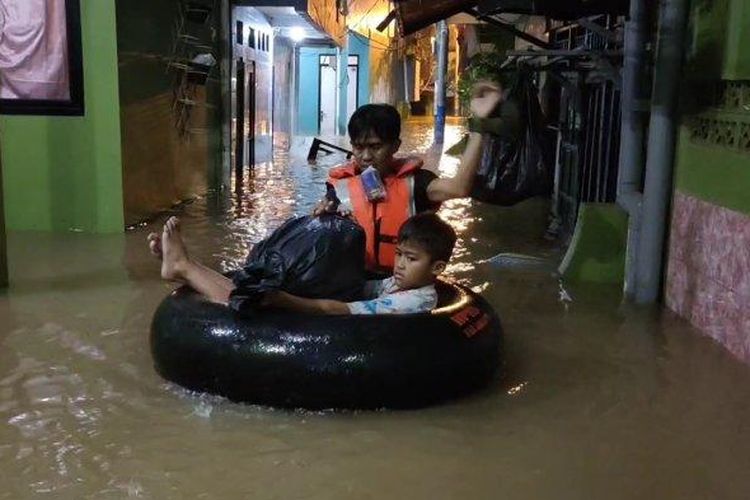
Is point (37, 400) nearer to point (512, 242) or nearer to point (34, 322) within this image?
point (34, 322)

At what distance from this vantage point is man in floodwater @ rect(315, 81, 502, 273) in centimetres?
471

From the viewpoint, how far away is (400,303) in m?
4.38

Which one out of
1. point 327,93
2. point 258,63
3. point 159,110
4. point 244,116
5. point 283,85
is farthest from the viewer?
point 327,93

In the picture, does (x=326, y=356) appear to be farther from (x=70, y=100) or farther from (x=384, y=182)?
(x=70, y=100)

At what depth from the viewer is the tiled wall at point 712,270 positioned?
200 inches

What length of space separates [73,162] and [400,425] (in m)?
5.88

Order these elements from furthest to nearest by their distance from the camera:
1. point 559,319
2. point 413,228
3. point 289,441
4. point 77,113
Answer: point 77,113
point 559,319
point 413,228
point 289,441

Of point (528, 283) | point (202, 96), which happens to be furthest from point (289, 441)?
point (202, 96)

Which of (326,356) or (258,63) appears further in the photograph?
(258,63)

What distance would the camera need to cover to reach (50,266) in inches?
284

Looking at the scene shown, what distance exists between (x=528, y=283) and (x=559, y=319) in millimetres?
1081

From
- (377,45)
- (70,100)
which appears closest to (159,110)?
(70,100)

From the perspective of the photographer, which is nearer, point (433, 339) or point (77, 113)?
point (433, 339)

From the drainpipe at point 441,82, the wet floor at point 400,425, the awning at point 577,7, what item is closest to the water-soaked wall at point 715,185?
Answer: the wet floor at point 400,425
